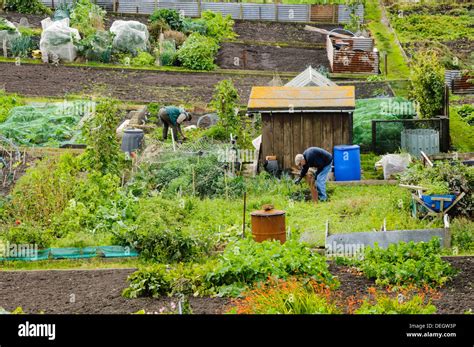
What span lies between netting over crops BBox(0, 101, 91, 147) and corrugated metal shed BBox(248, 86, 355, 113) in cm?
468

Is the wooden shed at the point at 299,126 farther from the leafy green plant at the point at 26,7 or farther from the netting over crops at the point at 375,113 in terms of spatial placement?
the leafy green plant at the point at 26,7

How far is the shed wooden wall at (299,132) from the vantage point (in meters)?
23.1

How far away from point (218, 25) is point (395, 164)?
770 inches

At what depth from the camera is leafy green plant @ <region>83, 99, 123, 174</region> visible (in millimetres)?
20672

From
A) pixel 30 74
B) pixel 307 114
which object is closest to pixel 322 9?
pixel 30 74

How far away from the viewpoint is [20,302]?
46.8 ft

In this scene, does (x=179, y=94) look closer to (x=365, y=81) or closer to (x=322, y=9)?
(x=365, y=81)

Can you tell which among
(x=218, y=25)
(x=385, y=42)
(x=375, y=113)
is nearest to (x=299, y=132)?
(x=375, y=113)

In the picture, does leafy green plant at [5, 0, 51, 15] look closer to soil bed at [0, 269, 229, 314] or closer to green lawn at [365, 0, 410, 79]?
green lawn at [365, 0, 410, 79]

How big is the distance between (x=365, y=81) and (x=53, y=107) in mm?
10064

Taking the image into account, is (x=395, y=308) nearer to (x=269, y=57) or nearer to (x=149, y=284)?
(x=149, y=284)

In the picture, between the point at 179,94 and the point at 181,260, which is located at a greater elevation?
the point at 179,94

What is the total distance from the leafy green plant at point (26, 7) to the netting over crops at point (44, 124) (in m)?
14.7

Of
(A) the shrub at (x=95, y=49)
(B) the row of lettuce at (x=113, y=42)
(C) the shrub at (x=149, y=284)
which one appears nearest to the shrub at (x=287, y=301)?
(C) the shrub at (x=149, y=284)
